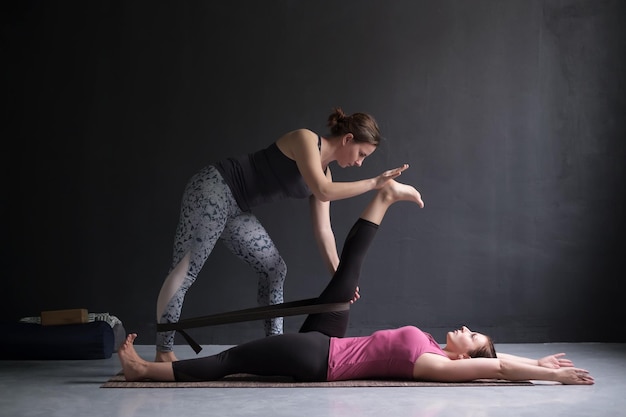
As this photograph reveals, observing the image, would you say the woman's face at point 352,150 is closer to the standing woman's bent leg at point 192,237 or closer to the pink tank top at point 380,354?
the standing woman's bent leg at point 192,237

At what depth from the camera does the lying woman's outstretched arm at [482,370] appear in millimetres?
3385

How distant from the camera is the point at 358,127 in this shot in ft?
12.4

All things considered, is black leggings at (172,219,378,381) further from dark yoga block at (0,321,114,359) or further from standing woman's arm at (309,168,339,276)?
dark yoga block at (0,321,114,359)

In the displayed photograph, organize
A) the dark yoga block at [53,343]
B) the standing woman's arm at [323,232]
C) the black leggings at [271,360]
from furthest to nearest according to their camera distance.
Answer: the dark yoga block at [53,343] < the standing woman's arm at [323,232] < the black leggings at [271,360]

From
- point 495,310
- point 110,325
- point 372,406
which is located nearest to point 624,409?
point 372,406

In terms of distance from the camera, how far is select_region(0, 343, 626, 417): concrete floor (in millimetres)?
2910

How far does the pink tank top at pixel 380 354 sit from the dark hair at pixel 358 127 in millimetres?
895

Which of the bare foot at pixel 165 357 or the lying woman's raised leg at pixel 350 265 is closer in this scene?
the lying woman's raised leg at pixel 350 265

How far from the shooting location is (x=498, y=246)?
17.2 ft

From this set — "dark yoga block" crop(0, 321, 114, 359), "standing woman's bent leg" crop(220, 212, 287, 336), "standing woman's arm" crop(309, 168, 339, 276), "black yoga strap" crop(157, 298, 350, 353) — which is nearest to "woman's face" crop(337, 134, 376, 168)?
"standing woman's arm" crop(309, 168, 339, 276)

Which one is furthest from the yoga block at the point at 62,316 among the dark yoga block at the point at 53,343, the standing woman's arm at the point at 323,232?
the standing woman's arm at the point at 323,232

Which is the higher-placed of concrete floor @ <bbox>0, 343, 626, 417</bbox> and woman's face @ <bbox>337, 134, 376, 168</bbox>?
woman's face @ <bbox>337, 134, 376, 168</bbox>

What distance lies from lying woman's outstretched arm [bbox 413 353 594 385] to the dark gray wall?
5.66 feet

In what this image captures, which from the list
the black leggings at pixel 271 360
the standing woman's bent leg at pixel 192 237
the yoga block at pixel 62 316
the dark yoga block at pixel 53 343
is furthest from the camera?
the yoga block at pixel 62 316
